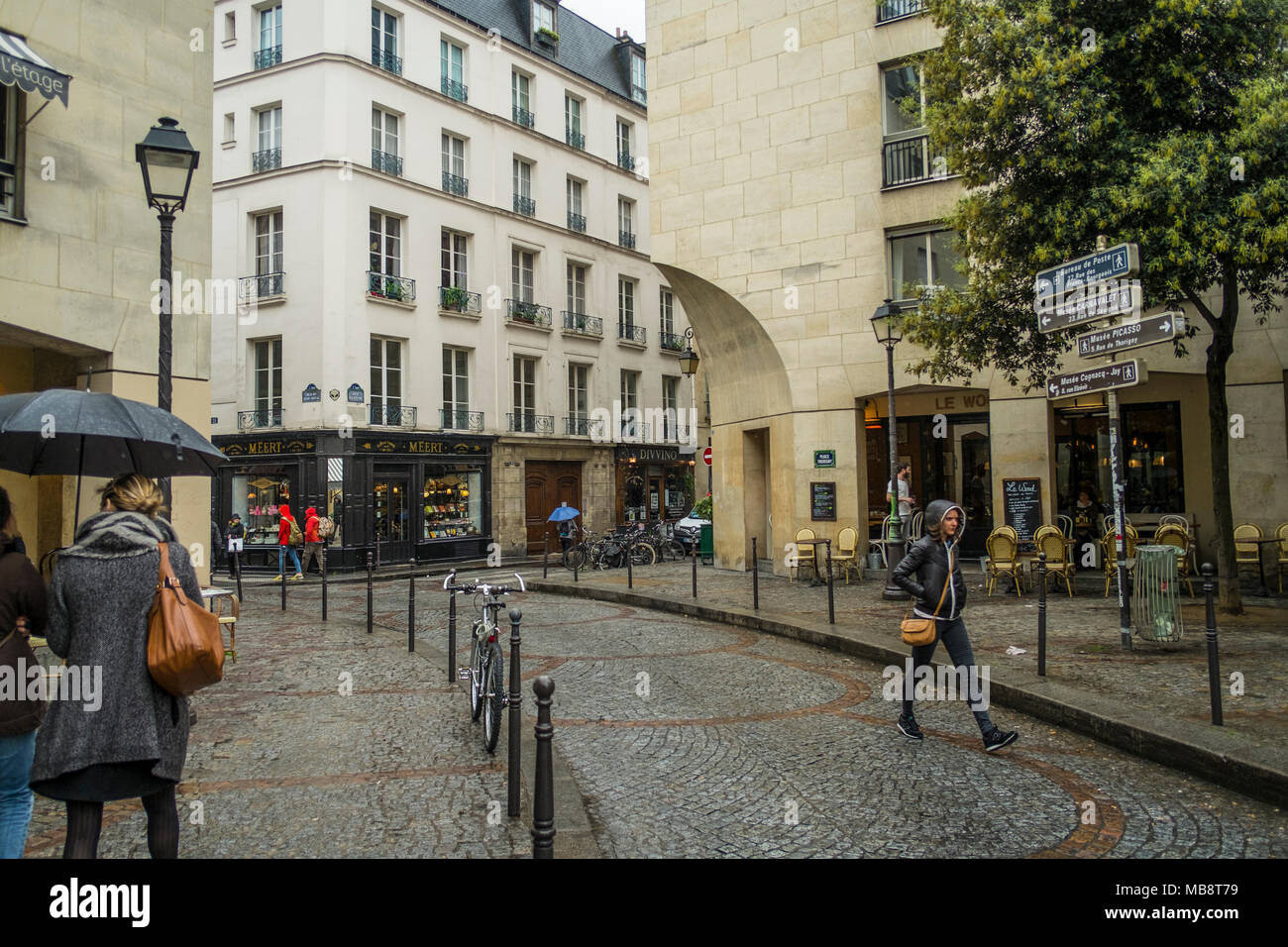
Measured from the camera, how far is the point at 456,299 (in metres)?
27.5

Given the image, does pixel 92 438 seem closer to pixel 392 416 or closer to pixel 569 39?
pixel 392 416

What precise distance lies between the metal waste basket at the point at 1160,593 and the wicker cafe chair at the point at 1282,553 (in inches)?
208

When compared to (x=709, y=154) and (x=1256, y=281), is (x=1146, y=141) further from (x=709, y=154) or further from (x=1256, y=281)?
(x=709, y=154)

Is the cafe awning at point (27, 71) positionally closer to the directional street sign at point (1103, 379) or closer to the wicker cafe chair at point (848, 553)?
the directional street sign at point (1103, 379)

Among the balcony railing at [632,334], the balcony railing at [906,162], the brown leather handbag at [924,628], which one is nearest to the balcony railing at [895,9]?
the balcony railing at [906,162]

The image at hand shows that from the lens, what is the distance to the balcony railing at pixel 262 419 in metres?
25.1

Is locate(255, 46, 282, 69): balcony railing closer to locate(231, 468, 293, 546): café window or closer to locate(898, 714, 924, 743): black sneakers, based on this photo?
locate(231, 468, 293, 546): café window

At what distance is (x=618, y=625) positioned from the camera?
1280 centimetres

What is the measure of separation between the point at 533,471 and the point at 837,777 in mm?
25075

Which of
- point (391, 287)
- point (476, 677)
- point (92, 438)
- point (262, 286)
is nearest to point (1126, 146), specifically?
point (476, 677)

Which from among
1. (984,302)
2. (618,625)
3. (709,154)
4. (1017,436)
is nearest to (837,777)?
(618,625)

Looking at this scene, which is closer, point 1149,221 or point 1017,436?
point 1149,221

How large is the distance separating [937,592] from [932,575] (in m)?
0.13
